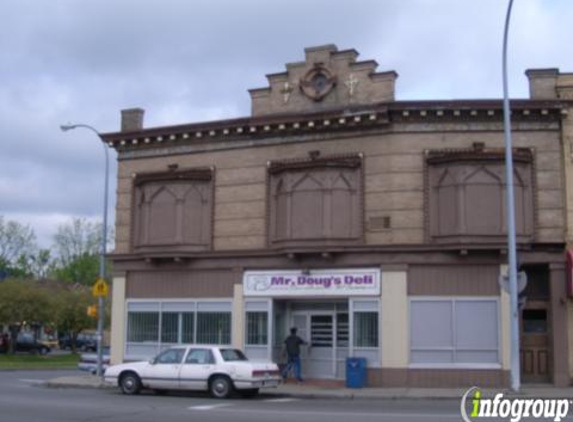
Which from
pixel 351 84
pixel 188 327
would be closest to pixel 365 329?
pixel 188 327

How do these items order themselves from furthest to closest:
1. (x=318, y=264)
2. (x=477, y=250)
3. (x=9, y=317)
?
(x=9, y=317) < (x=318, y=264) < (x=477, y=250)

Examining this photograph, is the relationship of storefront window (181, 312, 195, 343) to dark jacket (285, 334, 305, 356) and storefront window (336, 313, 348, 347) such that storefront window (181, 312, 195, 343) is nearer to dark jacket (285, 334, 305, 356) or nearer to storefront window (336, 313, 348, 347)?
dark jacket (285, 334, 305, 356)

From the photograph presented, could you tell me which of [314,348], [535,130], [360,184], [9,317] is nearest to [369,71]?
[360,184]

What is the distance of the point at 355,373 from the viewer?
2405 centimetres

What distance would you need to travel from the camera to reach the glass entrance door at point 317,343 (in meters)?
25.7

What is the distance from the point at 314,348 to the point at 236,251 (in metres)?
4.02

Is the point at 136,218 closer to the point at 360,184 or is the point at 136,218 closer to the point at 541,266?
the point at 360,184

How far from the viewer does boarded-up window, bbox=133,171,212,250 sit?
1083 inches

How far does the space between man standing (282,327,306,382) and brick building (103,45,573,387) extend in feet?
2.23

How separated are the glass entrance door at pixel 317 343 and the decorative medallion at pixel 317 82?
7050 mm

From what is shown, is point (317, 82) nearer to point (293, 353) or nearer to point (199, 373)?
point (293, 353)

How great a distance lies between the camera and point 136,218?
94.3 ft

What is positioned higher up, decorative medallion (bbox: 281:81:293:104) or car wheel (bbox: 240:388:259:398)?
decorative medallion (bbox: 281:81:293:104)

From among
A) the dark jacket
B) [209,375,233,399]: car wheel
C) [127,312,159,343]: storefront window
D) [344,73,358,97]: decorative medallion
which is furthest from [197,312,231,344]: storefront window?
[344,73,358,97]: decorative medallion
